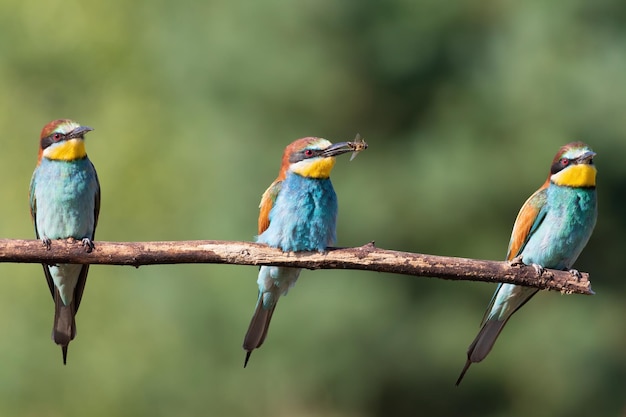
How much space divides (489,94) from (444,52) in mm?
778

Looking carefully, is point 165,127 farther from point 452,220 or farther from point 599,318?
point 599,318

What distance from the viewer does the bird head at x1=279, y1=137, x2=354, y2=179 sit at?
4.95 m

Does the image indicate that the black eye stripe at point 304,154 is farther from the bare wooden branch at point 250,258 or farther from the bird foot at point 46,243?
the bird foot at point 46,243

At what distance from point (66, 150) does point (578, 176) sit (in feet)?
7.81

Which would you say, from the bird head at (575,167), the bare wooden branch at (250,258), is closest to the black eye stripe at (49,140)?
the bare wooden branch at (250,258)

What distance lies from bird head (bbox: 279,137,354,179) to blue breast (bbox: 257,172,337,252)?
0.12ft

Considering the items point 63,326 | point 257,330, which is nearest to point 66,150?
point 63,326

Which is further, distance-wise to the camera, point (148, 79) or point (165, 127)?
point (148, 79)

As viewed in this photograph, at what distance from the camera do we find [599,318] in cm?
1184

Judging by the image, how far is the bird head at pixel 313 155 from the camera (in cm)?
495

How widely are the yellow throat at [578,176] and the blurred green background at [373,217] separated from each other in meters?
5.45

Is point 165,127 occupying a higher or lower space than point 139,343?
higher

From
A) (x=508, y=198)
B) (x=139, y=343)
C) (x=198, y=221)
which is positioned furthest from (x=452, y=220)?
(x=139, y=343)

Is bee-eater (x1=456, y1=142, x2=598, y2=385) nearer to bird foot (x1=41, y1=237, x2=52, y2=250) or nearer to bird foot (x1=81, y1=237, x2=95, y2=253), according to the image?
bird foot (x1=81, y1=237, x2=95, y2=253)
